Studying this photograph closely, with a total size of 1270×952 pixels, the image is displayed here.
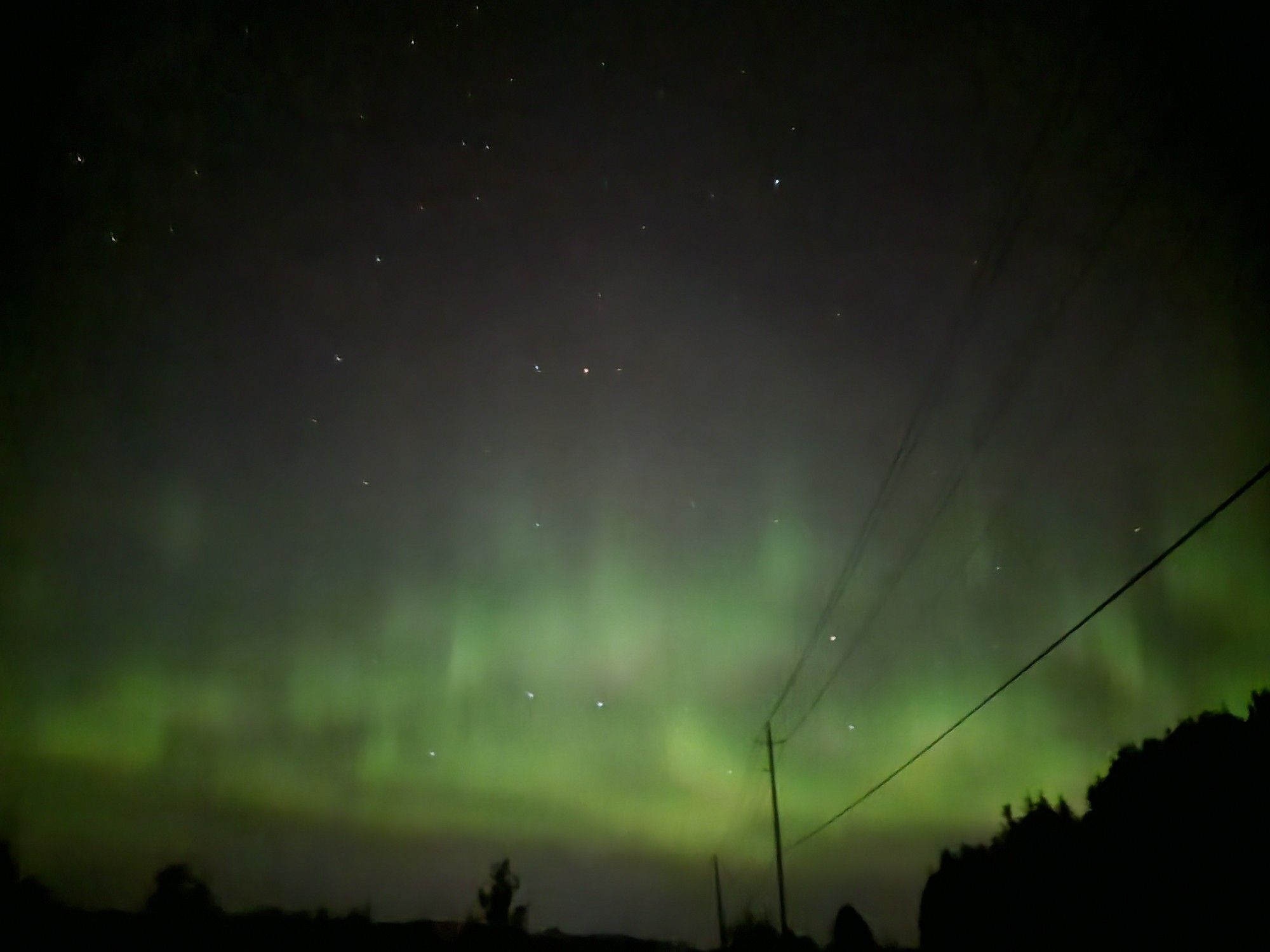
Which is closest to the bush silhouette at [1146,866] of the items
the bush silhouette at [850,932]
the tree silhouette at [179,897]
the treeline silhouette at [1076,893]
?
the treeline silhouette at [1076,893]

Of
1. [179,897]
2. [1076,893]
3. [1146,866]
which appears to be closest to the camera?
[1146,866]

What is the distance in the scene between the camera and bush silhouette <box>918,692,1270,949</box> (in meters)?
18.4

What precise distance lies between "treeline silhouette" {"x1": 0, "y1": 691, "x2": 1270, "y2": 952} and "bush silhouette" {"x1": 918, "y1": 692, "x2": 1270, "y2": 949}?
0.05 meters

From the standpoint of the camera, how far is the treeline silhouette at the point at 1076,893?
18859 millimetres

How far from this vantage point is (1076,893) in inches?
907

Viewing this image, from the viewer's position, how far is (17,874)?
4766 cm

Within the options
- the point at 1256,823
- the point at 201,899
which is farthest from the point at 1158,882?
the point at 201,899

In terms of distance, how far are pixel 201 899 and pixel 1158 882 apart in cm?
5684

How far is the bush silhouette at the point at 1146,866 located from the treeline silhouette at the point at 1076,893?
0.05 m

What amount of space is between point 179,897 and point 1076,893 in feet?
182

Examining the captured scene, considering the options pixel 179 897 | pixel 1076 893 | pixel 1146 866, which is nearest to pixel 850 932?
pixel 1076 893

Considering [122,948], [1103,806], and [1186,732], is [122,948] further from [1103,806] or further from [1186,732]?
[1186,732]

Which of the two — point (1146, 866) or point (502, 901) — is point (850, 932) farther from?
point (502, 901)

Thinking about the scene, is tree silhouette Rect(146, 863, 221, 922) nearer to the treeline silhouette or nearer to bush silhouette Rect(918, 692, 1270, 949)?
the treeline silhouette
